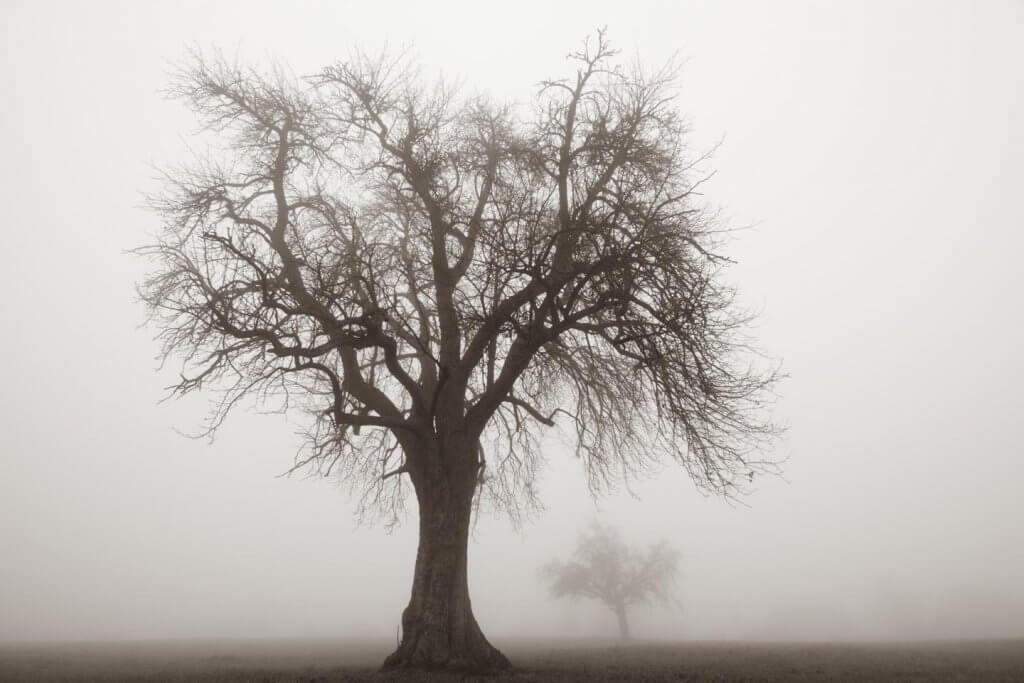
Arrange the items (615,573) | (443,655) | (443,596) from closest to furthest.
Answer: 1. (443,655)
2. (443,596)
3. (615,573)

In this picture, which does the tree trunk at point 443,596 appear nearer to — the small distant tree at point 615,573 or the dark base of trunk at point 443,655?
the dark base of trunk at point 443,655

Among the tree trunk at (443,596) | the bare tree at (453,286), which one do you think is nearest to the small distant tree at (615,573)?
the bare tree at (453,286)

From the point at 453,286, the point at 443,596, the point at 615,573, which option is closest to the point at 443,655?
the point at 443,596

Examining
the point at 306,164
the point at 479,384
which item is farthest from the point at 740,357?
the point at 306,164

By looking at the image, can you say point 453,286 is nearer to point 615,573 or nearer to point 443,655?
point 443,655

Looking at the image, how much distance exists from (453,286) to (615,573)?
1445 inches

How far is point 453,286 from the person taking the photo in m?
12.6

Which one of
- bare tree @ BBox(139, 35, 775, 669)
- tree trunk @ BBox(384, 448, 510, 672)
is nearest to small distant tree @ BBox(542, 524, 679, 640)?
bare tree @ BBox(139, 35, 775, 669)

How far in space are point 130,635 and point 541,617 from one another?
49.6 m

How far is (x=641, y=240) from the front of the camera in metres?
9.70

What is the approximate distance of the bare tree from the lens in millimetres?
10141

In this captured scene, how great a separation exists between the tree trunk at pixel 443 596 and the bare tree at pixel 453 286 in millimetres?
43

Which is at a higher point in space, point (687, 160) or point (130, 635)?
point (687, 160)

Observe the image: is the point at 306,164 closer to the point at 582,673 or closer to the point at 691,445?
the point at 691,445
